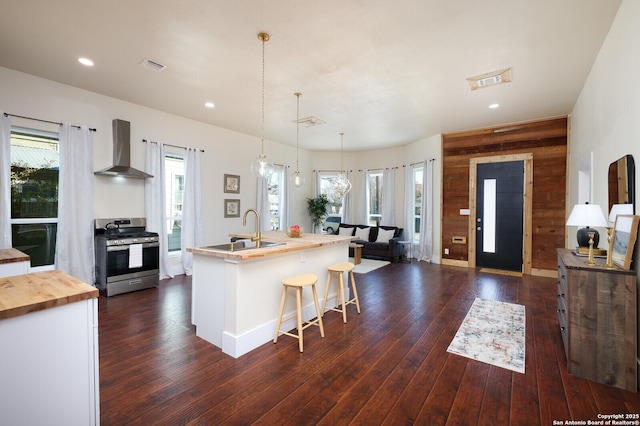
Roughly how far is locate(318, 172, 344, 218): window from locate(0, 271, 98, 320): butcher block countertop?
7.52 meters

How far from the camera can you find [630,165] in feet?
7.86

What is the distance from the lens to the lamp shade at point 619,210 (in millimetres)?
2430

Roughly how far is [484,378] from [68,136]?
583cm

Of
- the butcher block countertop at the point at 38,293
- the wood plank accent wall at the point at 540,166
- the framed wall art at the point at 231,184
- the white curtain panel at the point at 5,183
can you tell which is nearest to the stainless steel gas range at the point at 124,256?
the white curtain panel at the point at 5,183

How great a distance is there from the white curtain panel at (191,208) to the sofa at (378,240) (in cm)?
348

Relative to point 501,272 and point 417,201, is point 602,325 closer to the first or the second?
point 501,272

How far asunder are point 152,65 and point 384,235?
5.94 metres

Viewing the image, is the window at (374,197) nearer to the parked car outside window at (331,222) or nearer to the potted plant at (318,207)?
the parked car outside window at (331,222)

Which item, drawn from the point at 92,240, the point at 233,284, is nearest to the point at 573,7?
the point at 233,284

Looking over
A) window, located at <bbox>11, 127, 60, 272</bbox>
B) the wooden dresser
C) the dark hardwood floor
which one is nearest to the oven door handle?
window, located at <bbox>11, 127, 60, 272</bbox>

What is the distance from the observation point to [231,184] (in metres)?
6.45

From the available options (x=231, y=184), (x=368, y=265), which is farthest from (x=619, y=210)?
(x=231, y=184)

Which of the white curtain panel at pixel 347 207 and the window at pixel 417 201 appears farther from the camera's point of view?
the white curtain panel at pixel 347 207

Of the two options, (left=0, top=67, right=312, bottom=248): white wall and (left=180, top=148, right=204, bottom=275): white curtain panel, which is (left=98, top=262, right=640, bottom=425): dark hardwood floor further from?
(left=0, top=67, right=312, bottom=248): white wall
